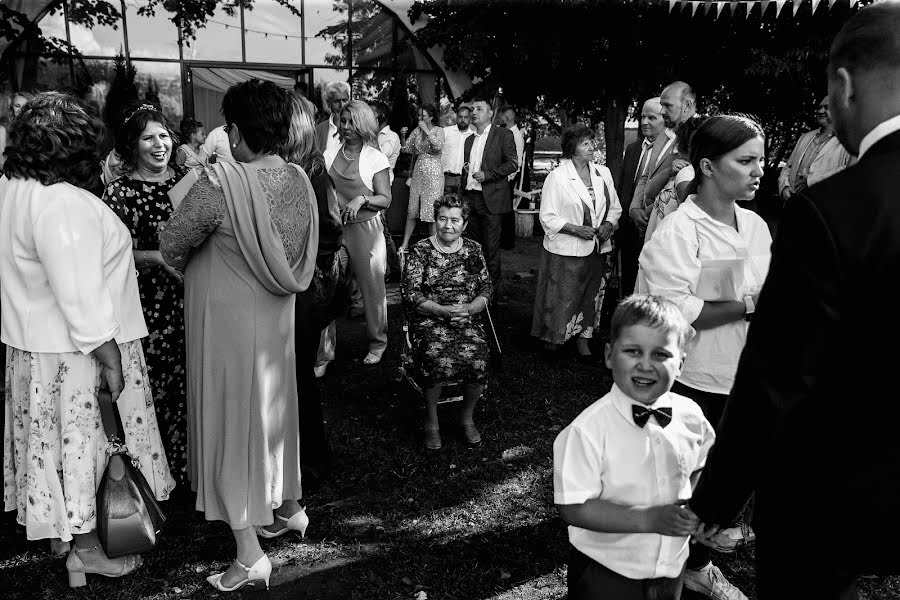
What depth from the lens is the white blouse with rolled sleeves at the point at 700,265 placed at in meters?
2.92

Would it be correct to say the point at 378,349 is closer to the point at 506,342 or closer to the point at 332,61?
the point at 506,342

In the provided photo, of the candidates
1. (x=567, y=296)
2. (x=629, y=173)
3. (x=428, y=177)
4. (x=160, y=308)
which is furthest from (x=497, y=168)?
(x=160, y=308)

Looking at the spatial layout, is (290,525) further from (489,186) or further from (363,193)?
(489,186)

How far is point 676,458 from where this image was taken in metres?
2.19

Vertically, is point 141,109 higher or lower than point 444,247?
higher

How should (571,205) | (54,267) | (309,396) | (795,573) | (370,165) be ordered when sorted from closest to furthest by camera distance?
(795,573), (54,267), (309,396), (370,165), (571,205)

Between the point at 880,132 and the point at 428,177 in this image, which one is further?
the point at 428,177

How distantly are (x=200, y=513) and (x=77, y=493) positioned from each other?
78cm

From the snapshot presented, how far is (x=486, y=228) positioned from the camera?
7727 millimetres

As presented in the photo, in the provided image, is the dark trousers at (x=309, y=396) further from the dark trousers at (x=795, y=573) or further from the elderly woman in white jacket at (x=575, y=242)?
the elderly woman in white jacket at (x=575, y=242)

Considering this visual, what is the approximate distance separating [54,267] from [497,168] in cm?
548

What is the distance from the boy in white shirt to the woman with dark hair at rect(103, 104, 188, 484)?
228 cm

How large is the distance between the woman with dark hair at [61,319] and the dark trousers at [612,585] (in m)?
2.01

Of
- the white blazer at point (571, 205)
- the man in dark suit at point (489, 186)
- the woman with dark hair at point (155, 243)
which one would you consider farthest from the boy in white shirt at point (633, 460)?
the man in dark suit at point (489, 186)
